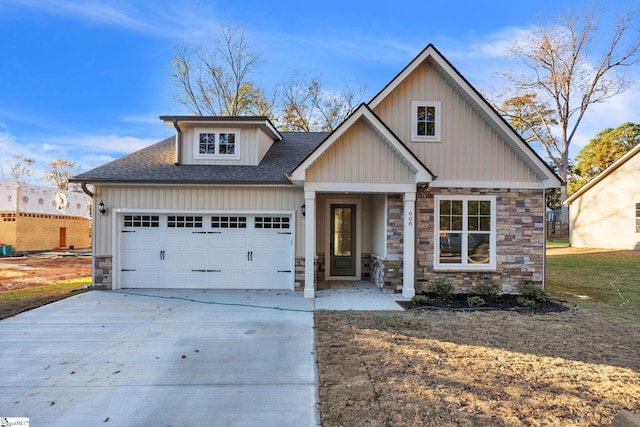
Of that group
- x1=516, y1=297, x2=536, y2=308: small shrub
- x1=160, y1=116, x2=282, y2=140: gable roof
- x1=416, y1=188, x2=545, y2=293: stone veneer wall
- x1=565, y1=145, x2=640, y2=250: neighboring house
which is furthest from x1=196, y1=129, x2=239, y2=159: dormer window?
x1=565, y1=145, x2=640, y2=250: neighboring house

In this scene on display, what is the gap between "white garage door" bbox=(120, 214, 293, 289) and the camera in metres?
9.49

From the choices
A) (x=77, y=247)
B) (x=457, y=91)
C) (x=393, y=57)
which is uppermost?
(x=393, y=57)

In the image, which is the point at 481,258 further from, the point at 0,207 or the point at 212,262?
the point at 0,207

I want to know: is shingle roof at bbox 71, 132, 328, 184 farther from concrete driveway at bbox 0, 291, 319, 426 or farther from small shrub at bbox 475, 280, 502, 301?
small shrub at bbox 475, 280, 502, 301

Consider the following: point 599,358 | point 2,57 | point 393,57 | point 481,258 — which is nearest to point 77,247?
point 2,57

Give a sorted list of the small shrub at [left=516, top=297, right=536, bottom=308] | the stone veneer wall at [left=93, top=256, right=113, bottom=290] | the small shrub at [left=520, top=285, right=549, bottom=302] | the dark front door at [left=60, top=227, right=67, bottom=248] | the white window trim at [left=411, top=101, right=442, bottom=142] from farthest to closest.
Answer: the dark front door at [left=60, top=227, right=67, bottom=248]
the stone veneer wall at [left=93, top=256, right=113, bottom=290]
the white window trim at [left=411, top=101, right=442, bottom=142]
the small shrub at [left=520, top=285, right=549, bottom=302]
the small shrub at [left=516, top=297, right=536, bottom=308]

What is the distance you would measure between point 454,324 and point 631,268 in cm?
1256

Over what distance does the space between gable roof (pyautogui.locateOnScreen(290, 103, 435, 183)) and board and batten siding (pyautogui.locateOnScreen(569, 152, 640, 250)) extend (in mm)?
18061

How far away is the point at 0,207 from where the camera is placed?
2294cm

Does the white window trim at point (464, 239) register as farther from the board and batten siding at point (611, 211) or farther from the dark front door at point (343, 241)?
the board and batten siding at point (611, 211)

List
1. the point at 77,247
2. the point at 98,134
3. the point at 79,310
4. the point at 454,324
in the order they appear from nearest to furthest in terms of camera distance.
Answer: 1. the point at 454,324
2. the point at 79,310
3. the point at 77,247
4. the point at 98,134

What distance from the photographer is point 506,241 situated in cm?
908

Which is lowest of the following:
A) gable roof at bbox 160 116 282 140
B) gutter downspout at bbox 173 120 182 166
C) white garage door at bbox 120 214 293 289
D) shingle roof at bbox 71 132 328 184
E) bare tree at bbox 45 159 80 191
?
white garage door at bbox 120 214 293 289

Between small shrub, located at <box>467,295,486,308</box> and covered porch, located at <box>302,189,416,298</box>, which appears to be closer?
small shrub, located at <box>467,295,486,308</box>
